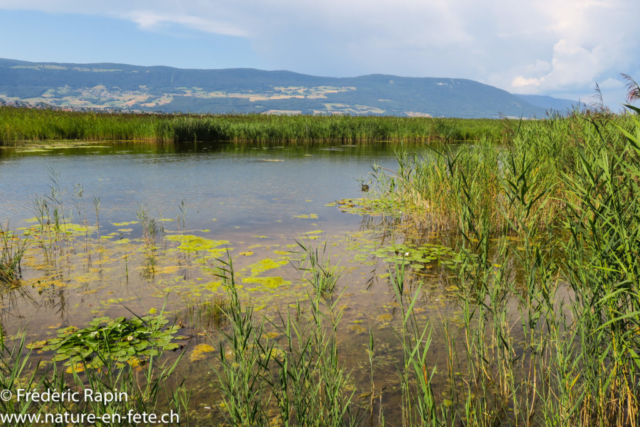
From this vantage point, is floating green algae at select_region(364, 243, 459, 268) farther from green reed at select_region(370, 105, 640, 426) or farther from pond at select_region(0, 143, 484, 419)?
green reed at select_region(370, 105, 640, 426)

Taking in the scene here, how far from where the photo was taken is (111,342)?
3389 mm

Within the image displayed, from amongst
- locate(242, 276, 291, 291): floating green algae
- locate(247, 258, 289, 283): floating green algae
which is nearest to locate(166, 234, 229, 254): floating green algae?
locate(247, 258, 289, 283): floating green algae

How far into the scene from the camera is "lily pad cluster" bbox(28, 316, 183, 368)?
3.21 m

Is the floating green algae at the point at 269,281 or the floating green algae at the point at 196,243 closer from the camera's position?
the floating green algae at the point at 269,281

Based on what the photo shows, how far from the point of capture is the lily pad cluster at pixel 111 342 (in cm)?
321

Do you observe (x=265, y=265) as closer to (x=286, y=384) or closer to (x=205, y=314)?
(x=205, y=314)

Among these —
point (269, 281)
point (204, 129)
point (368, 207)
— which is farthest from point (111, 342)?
point (204, 129)

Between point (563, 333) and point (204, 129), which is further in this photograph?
point (204, 129)

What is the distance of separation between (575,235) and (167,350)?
298 cm

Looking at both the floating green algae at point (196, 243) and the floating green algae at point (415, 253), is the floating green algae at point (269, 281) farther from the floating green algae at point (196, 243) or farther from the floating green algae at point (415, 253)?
the floating green algae at point (415, 253)

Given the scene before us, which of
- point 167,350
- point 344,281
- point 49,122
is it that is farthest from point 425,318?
point 49,122

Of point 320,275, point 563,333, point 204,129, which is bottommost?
point 320,275

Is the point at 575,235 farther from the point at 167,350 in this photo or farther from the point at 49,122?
the point at 49,122

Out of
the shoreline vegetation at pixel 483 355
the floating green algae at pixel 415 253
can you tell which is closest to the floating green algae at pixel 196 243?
the shoreline vegetation at pixel 483 355
